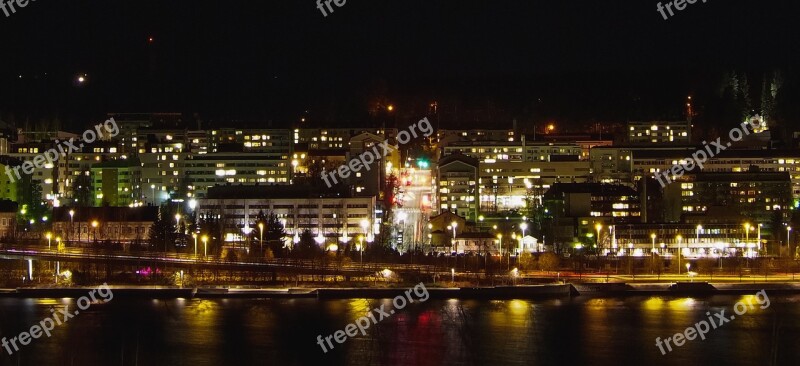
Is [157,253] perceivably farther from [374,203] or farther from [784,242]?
[784,242]

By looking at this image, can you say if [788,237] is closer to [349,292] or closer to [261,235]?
[349,292]

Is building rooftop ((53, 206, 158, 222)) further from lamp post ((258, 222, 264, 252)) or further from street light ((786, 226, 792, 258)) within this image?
street light ((786, 226, 792, 258))

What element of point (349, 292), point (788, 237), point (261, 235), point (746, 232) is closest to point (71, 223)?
point (261, 235)

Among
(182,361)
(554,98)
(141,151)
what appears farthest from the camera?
(554,98)

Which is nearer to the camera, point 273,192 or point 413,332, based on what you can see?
point 413,332

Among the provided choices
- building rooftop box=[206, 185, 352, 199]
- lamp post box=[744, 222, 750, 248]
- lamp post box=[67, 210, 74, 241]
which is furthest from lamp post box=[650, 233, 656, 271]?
lamp post box=[67, 210, 74, 241]

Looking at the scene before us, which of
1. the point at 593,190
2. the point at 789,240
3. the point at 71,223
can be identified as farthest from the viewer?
the point at 593,190

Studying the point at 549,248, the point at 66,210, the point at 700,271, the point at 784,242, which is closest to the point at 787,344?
the point at 700,271

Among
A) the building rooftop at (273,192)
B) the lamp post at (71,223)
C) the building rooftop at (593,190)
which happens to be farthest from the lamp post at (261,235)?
the building rooftop at (593,190)

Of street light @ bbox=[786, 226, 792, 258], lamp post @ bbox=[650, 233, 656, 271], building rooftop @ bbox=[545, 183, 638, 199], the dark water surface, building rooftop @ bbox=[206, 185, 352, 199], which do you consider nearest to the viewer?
the dark water surface
